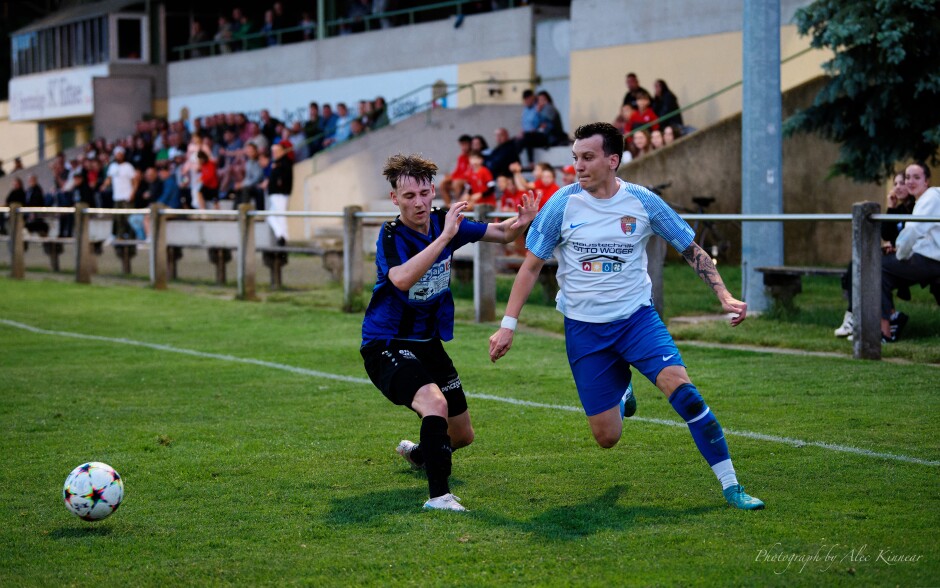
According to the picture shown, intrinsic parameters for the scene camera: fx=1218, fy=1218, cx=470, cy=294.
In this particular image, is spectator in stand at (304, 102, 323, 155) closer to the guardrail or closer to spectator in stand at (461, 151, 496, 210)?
the guardrail

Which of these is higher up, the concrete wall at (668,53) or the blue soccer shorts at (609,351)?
the concrete wall at (668,53)

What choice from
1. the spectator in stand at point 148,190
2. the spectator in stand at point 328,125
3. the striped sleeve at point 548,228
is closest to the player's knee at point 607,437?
the striped sleeve at point 548,228

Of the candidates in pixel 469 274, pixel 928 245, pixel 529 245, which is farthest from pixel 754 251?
pixel 529 245

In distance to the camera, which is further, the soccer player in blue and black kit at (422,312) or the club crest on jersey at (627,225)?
the club crest on jersey at (627,225)

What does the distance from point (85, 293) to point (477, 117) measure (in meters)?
11.3

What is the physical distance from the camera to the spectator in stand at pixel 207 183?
26734mm

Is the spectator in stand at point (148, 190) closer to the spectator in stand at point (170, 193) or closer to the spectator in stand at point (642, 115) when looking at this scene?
the spectator in stand at point (170, 193)

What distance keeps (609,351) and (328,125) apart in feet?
80.7

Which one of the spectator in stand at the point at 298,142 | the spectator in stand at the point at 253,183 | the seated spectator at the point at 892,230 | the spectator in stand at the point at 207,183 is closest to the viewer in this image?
the seated spectator at the point at 892,230

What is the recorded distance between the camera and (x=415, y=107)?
30391 mm

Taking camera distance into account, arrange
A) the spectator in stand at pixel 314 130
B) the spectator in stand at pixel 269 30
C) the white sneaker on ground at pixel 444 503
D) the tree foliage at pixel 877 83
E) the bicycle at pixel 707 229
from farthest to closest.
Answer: the spectator in stand at pixel 269 30 → the spectator in stand at pixel 314 130 → the bicycle at pixel 707 229 → the tree foliage at pixel 877 83 → the white sneaker on ground at pixel 444 503

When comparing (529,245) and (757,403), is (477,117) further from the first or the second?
(529,245)

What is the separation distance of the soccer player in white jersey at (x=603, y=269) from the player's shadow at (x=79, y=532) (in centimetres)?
211

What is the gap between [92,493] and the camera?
5.84 m
